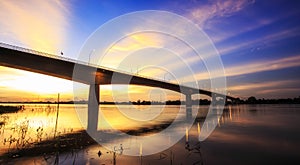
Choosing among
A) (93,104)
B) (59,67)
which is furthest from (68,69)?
(93,104)

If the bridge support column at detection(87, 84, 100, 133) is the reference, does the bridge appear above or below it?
above

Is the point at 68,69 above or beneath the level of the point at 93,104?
above

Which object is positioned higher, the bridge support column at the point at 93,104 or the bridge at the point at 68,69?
the bridge at the point at 68,69

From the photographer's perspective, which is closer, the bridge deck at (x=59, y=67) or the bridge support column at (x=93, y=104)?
the bridge deck at (x=59, y=67)

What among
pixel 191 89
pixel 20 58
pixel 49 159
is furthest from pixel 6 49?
pixel 191 89

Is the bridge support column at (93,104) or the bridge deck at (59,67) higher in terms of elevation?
the bridge deck at (59,67)

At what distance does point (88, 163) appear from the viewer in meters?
12.1

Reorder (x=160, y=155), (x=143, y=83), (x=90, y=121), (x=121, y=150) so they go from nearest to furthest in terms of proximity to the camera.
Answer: (x=160, y=155)
(x=121, y=150)
(x=90, y=121)
(x=143, y=83)

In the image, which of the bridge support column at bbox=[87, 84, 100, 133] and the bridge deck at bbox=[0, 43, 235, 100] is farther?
the bridge support column at bbox=[87, 84, 100, 133]

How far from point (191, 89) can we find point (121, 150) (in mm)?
61589

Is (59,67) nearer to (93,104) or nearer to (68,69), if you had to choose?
(68,69)

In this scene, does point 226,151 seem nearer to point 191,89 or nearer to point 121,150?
point 121,150

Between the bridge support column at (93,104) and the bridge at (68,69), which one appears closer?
the bridge at (68,69)

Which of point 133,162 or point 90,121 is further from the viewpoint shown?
point 90,121
